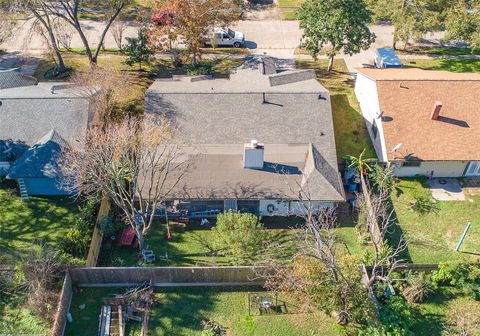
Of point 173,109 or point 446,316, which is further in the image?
point 173,109

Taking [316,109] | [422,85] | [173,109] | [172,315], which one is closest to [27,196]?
[173,109]

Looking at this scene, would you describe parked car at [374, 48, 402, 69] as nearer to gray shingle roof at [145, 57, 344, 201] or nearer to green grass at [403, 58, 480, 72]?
green grass at [403, 58, 480, 72]

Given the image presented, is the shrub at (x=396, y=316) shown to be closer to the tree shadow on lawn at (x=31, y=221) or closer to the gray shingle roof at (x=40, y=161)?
the tree shadow on lawn at (x=31, y=221)

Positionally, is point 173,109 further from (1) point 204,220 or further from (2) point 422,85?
(2) point 422,85

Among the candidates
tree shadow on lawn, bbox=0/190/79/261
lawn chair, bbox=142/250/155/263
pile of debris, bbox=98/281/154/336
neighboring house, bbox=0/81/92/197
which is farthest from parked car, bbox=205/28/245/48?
pile of debris, bbox=98/281/154/336

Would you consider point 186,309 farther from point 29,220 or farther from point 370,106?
point 370,106

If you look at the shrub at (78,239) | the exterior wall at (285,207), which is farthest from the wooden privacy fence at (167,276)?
the exterior wall at (285,207)
